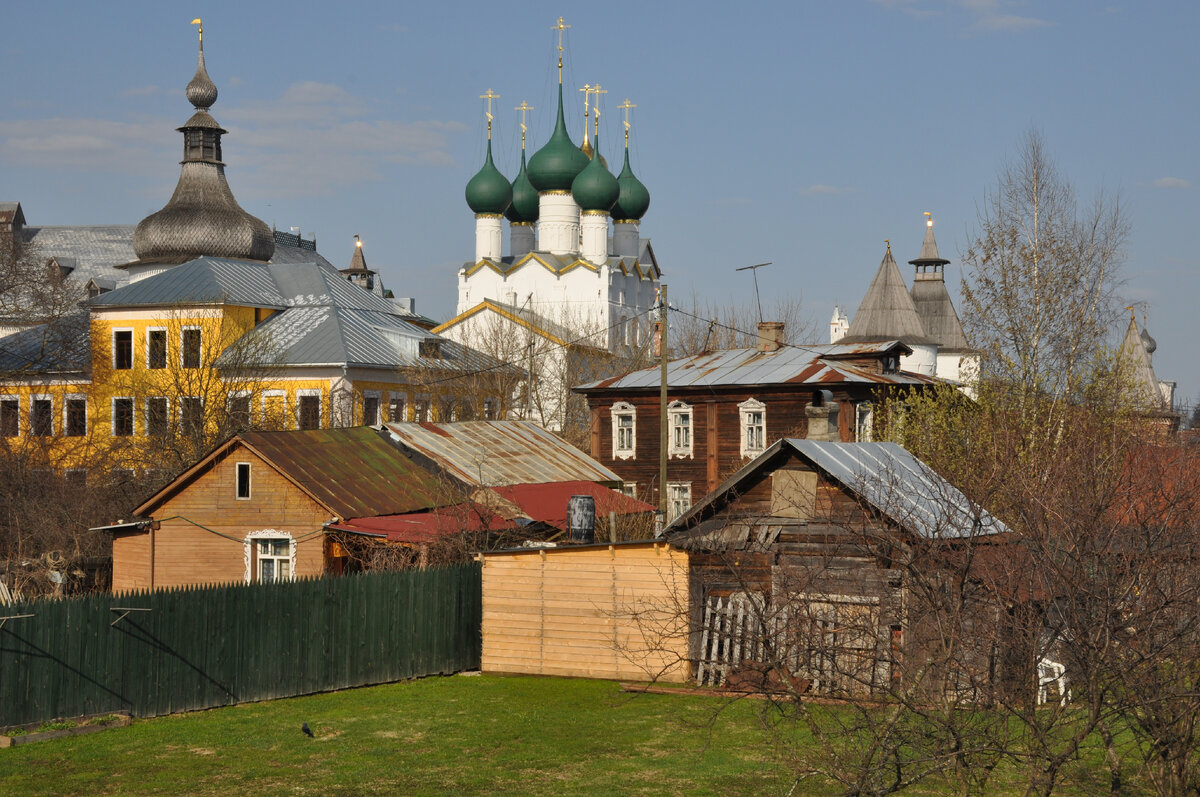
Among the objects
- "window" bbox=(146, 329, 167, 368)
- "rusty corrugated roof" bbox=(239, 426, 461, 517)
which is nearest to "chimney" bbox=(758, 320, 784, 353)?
"rusty corrugated roof" bbox=(239, 426, 461, 517)

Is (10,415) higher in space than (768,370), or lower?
lower

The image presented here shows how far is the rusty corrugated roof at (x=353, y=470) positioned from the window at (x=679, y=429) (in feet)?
34.1

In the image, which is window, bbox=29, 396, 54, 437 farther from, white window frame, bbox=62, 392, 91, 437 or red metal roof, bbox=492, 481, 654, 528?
red metal roof, bbox=492, 481, 654, 528

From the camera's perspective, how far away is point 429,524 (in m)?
25.4

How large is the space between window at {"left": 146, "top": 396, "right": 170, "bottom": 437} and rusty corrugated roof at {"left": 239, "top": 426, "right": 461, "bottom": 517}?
18248 mm

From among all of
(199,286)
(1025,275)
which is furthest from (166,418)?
(1025,275)

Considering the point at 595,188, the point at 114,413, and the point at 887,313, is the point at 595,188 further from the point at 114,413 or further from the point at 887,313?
the point at 114,413

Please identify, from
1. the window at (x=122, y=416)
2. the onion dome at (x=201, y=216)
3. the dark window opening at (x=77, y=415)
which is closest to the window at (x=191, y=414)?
the window at (x=122, y=416)

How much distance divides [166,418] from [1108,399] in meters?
29.9

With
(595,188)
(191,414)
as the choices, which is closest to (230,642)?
(191,414)

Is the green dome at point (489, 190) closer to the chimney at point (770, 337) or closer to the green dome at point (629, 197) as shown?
the green dome at point (629, 197)

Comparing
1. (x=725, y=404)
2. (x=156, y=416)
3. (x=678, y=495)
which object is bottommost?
(x=678, y=495)

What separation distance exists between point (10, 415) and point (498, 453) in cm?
2427

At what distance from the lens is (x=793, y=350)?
37.6 m
